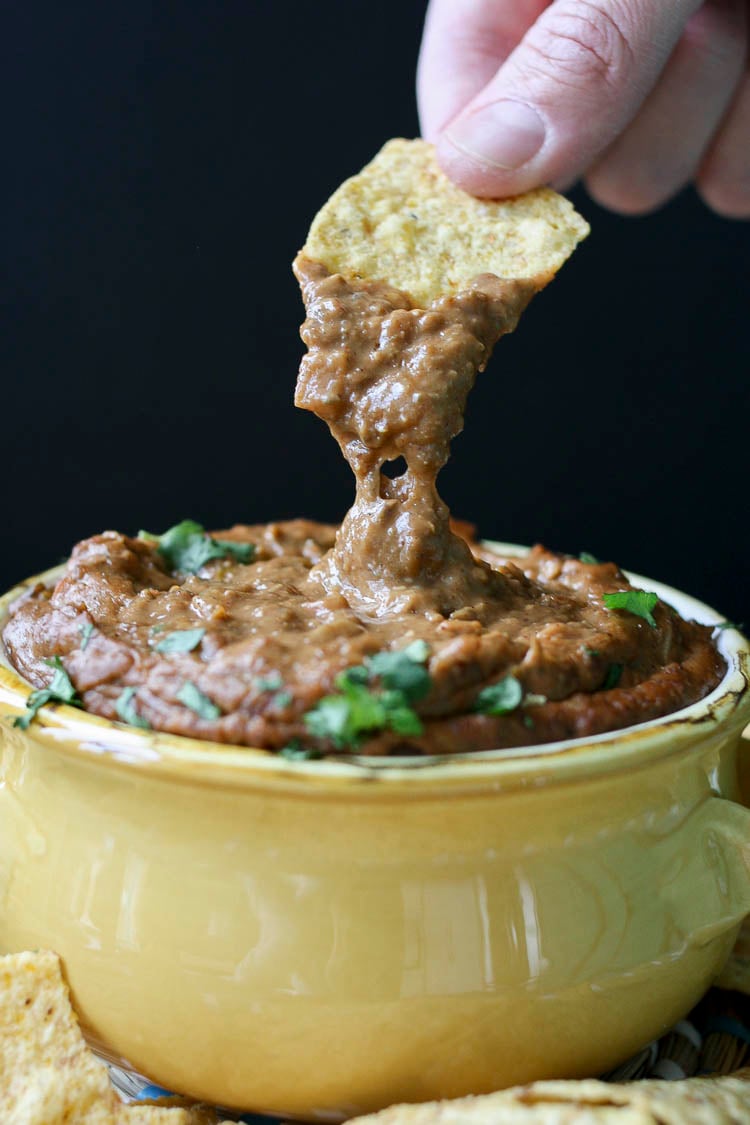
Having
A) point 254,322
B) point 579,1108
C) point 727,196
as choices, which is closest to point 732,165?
point 727,196

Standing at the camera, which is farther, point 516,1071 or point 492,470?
point 492,470

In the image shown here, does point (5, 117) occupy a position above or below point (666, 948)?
above

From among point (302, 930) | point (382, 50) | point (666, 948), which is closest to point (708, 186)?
point (382, 50)

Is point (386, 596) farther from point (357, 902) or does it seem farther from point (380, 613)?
point (357, 902)

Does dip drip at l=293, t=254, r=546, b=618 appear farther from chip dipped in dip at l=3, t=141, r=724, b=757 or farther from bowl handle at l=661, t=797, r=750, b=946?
bowl handle at l=661, t=797, r=750, b=946

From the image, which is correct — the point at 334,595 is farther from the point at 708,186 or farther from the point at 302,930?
the point at 708,186

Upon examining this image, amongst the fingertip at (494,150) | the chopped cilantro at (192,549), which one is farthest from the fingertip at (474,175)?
the chopped cilantro at (192,549)
